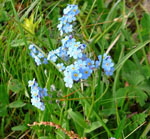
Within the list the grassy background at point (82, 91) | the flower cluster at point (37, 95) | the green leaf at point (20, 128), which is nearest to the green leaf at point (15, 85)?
the grassy background at point (82, 91)

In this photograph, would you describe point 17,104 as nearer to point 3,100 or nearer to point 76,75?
point 3,100

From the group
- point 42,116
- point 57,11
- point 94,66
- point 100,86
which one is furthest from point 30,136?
point 57,11

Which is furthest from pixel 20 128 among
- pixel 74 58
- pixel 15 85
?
pixel 74 58

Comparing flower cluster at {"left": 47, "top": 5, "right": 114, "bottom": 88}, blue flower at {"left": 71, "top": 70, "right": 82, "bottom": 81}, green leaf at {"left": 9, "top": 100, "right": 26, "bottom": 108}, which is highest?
flower cluster at {"left": 47, "top": 5, "right": 114, "bottom": 88}

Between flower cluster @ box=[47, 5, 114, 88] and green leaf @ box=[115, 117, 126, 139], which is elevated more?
flower cluster @ box=[47, 5, 114, 88]

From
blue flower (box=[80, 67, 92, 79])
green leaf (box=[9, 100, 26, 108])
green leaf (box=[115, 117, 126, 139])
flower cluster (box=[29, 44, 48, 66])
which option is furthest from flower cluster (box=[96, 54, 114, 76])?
green leaf (box=[9, 100, 26, 108])

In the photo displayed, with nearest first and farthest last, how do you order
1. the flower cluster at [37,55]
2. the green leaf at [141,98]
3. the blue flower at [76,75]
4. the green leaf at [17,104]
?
1. the blue flower at [76,75]
2. the flower cluster at [37,55]
3. the green leaf at [141,98]
4. the green leaf at [17,104]

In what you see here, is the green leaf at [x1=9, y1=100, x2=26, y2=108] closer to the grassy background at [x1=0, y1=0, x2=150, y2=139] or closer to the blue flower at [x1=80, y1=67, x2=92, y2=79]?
the grassy background at [x1=0, y1=0, x2=150, y2=139]

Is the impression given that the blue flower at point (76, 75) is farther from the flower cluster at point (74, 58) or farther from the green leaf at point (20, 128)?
the green leaf at point (20, 128)
